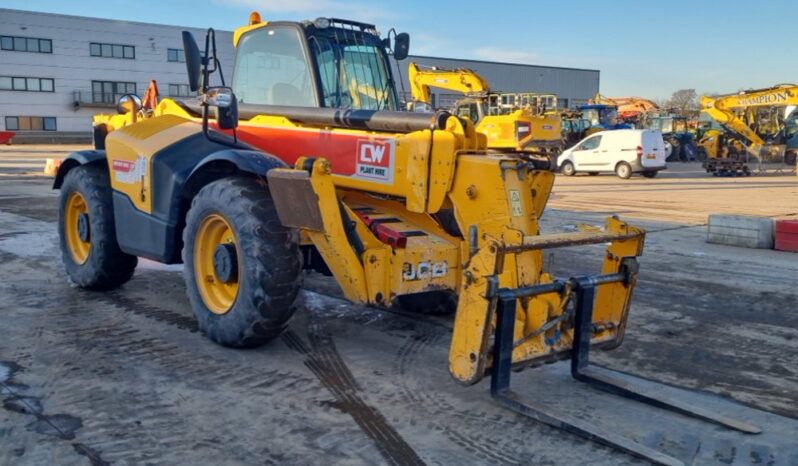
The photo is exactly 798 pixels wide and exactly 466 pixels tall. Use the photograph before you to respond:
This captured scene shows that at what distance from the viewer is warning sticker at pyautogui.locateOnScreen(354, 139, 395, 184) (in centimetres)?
521

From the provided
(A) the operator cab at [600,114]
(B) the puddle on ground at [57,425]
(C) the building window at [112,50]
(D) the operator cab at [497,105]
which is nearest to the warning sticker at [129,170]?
(B) the puddle on ground at [57,425]

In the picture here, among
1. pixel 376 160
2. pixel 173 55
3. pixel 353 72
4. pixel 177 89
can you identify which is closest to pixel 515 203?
pixel 376 160

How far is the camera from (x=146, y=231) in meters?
6.27

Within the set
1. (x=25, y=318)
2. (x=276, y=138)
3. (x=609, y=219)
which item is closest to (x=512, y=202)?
(x=609, y=219)

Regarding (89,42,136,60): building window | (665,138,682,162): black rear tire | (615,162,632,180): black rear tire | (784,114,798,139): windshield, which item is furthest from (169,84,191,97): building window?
(784,114,798,139): windshield

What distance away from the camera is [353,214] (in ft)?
17.0

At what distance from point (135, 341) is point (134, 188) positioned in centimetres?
139

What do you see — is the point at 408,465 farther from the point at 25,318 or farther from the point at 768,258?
the point at 768,258

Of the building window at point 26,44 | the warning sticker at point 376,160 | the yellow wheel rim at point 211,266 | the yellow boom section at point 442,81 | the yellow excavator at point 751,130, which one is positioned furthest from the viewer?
the building window at point 26,44

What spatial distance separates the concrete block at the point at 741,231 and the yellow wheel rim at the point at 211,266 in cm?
814

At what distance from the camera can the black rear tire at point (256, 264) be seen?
5.06 meters

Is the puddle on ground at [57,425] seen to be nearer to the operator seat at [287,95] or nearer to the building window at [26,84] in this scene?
the operator seat at [287,95]

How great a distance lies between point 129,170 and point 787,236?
8.75 metres

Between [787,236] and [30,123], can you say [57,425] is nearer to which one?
[787,236]
